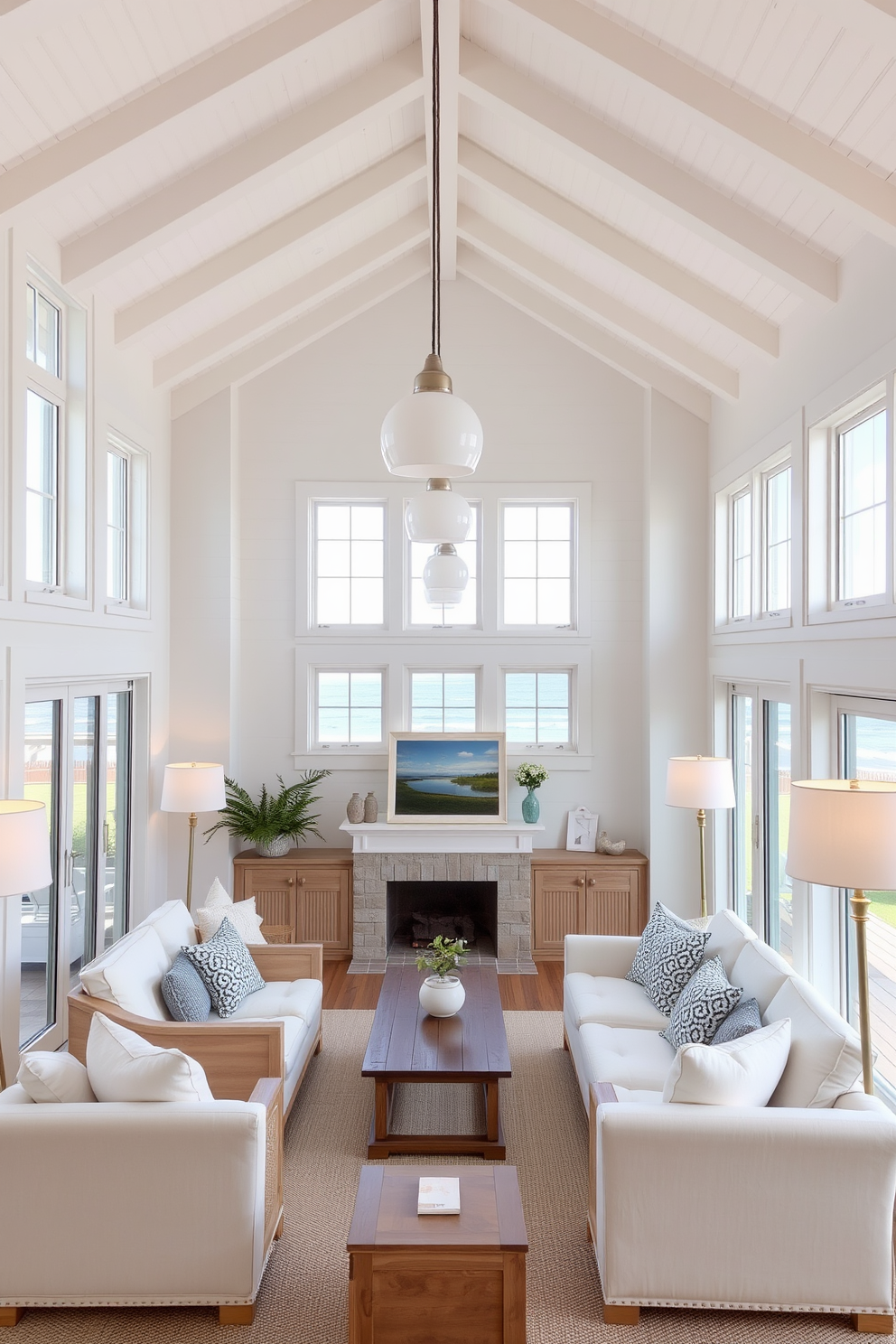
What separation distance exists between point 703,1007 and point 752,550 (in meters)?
3.09

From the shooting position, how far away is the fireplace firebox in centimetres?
716

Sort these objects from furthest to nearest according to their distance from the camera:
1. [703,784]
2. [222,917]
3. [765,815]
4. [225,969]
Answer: [765,815] < [703,784] < [222,917] < [225,969]

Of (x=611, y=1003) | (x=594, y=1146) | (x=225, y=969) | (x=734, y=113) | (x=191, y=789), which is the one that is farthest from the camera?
(x=191, y=789)

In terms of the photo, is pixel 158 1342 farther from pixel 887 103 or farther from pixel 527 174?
pixel 527 174

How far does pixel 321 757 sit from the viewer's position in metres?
7.28

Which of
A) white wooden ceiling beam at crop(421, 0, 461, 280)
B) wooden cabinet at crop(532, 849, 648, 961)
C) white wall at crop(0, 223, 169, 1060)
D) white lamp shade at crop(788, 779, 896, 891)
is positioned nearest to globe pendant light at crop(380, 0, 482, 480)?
white lamp shade at crop(788, 779, 896, 891)

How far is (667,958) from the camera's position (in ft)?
15.0

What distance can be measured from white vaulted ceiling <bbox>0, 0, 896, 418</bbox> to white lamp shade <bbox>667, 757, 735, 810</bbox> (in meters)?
2.32

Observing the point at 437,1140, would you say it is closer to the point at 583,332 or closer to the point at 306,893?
the point at 306,893

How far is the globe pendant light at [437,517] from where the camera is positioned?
3500mm

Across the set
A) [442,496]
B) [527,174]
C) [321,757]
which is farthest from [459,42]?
[321,757]

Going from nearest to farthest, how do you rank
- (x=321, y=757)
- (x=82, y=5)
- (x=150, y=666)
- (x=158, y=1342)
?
(x=158, y=1342) → (x=82, y=5) → (x=150, y=666) → (x=321, y=757)

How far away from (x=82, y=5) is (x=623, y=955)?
15.8ft

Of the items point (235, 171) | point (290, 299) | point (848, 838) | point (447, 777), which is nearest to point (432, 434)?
point (848, 838)
